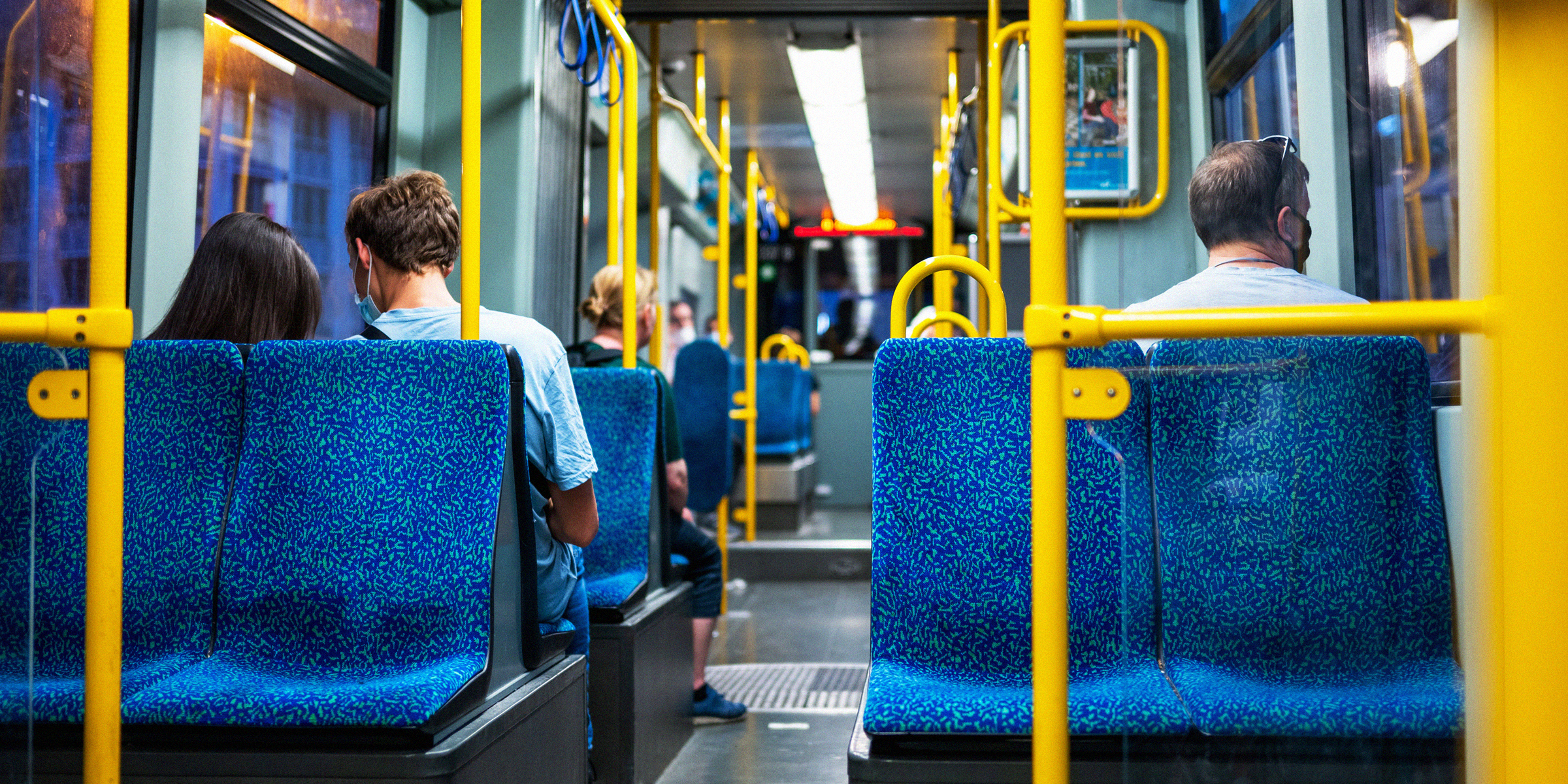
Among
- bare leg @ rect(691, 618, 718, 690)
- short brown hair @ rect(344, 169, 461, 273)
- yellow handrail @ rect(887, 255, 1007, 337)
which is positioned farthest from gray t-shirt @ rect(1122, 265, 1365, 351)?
bare leg @ rect(691, 618, 718, 690)

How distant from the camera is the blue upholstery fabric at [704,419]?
5.09m

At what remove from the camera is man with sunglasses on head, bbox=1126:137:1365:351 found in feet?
3.74

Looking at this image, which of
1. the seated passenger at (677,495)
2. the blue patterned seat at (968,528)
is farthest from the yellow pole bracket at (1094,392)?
the seated passenger at (677,495)

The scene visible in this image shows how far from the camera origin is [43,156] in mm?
1339

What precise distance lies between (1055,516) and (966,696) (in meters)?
0.49

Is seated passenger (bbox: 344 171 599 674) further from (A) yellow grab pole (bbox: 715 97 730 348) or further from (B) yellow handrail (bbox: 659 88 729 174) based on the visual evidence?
(A) yellow grab pole (bbox: 715 97 730 348)

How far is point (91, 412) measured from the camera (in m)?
1.34

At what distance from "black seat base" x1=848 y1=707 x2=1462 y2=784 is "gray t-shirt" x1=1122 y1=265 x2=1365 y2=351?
0.45 m

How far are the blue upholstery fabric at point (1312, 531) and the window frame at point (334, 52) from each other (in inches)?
108

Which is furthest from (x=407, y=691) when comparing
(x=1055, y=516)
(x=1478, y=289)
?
(x=1478, y=289)

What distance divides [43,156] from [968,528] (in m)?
1.39

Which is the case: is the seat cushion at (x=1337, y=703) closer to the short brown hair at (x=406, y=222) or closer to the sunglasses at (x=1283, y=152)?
the sunglasses at (x=1283, y=152)

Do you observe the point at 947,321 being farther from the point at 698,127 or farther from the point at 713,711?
the point at 698,127

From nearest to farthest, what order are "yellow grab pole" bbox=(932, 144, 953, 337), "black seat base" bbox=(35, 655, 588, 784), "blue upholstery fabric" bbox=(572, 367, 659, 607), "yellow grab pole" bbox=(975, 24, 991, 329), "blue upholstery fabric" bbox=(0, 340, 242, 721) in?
"black seat base" bbox=(35, 655, 588, 784)
"blue upholstery fabric" bbox=(0, 340, 242, 721)
"blue upholstery fabric" bbox=(572, 367, 659, 607)
"yellow grab pole" bbox=(975, 24, 991, 329)
"yellow grab pole" bbox=(932, 144, 953, 337)
